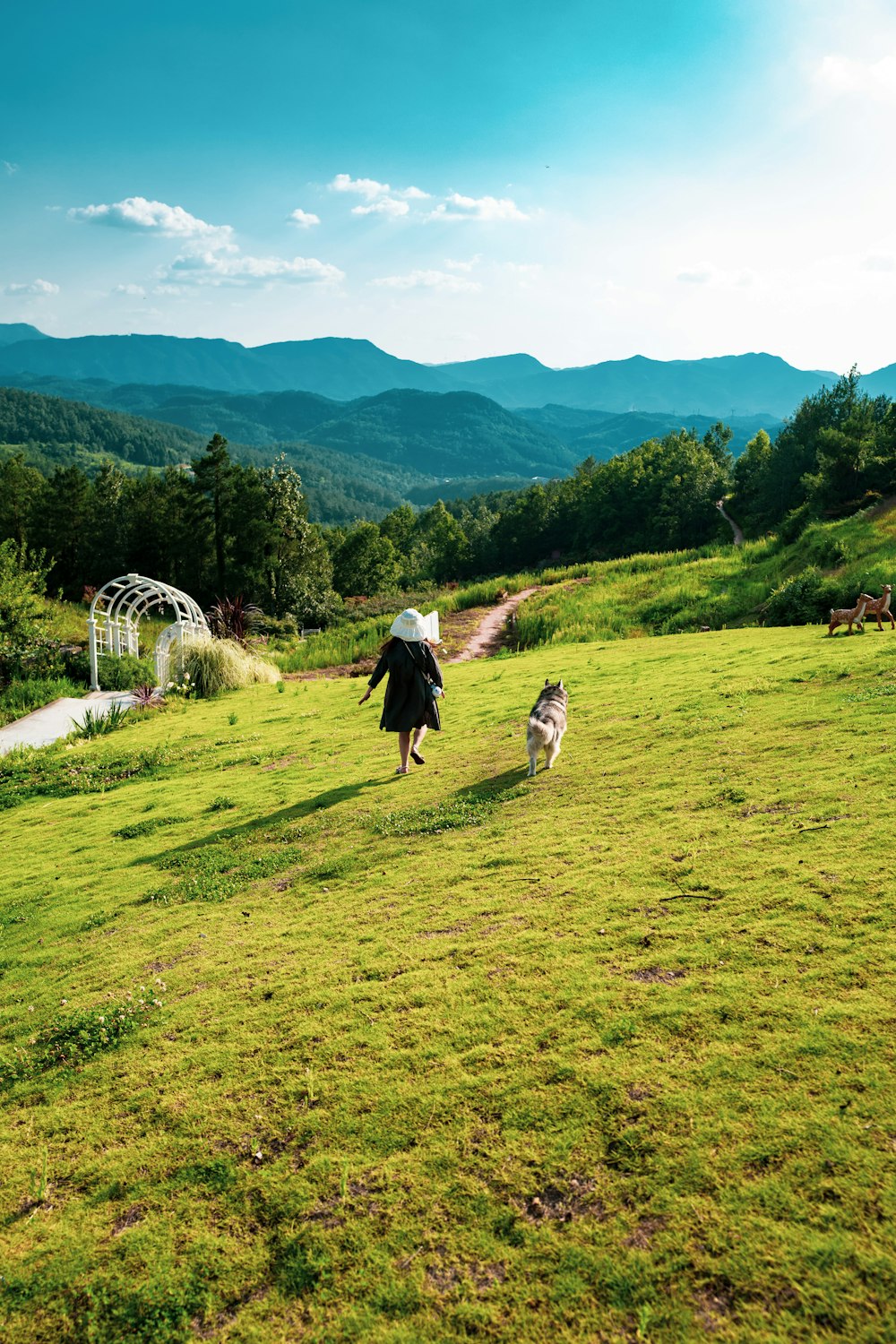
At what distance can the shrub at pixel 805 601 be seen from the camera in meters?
19.5

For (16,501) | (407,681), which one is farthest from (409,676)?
(16,501)

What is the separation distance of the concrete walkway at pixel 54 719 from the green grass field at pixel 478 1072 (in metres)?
8.56

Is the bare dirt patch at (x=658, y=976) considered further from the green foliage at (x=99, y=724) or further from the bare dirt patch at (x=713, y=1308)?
the green foliage at (x=99, y=724)

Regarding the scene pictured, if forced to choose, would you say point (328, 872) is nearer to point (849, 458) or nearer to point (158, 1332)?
point (158, 1332)

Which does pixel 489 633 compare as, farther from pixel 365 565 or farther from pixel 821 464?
pixel 365 565

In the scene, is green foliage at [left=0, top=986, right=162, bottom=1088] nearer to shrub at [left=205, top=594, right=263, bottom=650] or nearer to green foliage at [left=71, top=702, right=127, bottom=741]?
green foliage at [left=71, top=702, right=127, bottom=741]

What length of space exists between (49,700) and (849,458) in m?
43.7

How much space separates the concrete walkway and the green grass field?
8.56 metres

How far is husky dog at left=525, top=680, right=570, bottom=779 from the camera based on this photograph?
9.00 meters

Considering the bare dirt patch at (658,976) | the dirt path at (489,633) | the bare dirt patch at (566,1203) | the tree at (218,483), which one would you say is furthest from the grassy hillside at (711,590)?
the tree at (218,483)

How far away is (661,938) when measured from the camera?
16.2ft

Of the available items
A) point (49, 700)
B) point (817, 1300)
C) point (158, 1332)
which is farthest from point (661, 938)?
point (49, 700)

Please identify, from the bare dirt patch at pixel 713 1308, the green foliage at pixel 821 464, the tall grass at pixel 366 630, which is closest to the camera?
the bare dirt patch at pixel 713 1308

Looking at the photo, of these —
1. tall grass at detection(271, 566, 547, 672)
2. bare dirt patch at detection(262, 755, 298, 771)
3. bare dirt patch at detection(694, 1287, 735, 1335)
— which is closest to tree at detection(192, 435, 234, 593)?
tall grass at detection(271, 566, 547, 672)
